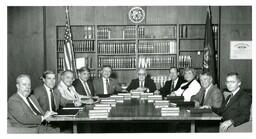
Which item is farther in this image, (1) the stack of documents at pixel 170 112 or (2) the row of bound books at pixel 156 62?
(2) the row of bound books at pixel 156 62

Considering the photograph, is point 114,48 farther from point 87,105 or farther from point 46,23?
point 87,105

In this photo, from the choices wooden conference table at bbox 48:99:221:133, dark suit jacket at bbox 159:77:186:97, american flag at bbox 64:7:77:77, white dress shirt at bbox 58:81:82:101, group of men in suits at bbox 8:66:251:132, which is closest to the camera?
wooden conference table at bbox 48:99:221:133

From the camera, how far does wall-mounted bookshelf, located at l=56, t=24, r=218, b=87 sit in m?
6.96

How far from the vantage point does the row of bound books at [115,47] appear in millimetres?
6992

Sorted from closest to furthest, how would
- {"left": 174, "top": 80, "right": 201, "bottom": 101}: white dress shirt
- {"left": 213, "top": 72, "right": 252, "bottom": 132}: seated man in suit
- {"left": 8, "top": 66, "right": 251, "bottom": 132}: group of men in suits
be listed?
{"left": 8, "top": 66, "right": 251, "bottom": 132}: group of men in suits < {"left": 213, "top": 72, "right": 252, "bottom": 132}: seated man in suit < {"left": 174, "top": 80, "right": 201, "bottom": 101}: white dress shirt

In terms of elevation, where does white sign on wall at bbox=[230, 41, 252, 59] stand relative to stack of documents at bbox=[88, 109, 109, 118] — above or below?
above

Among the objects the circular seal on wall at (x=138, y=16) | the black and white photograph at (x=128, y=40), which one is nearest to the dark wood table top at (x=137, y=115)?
the black and white photograph at (x=128, y=40)

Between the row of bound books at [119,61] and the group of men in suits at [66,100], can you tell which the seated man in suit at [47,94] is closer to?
the group of men in suits at [66,100]

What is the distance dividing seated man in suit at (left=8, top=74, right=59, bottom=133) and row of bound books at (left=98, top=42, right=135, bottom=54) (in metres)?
3.68

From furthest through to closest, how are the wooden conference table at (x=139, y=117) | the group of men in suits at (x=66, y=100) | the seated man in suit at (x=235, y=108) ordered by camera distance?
1. the seated man in suit at (x=235, y=108)
2. the group of men in suits at (x=66, y=100)
3. the wooden conference table at (x=139, y=117)

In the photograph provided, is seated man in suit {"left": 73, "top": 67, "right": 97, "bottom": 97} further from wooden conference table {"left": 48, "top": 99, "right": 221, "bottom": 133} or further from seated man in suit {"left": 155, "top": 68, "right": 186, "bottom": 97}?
wooden conference table {"left": 48, "top": 99, "right": 221, "bottom": 133}

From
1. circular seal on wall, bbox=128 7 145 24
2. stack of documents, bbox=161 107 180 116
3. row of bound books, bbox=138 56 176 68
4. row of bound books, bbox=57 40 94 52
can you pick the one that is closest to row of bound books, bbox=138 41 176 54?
row of bound books, bbox=138 56 176 68

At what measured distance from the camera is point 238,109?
137 inches

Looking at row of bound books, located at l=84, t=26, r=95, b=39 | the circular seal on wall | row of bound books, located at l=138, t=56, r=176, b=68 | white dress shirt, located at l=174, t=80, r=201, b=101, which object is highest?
the circular seal on wall
